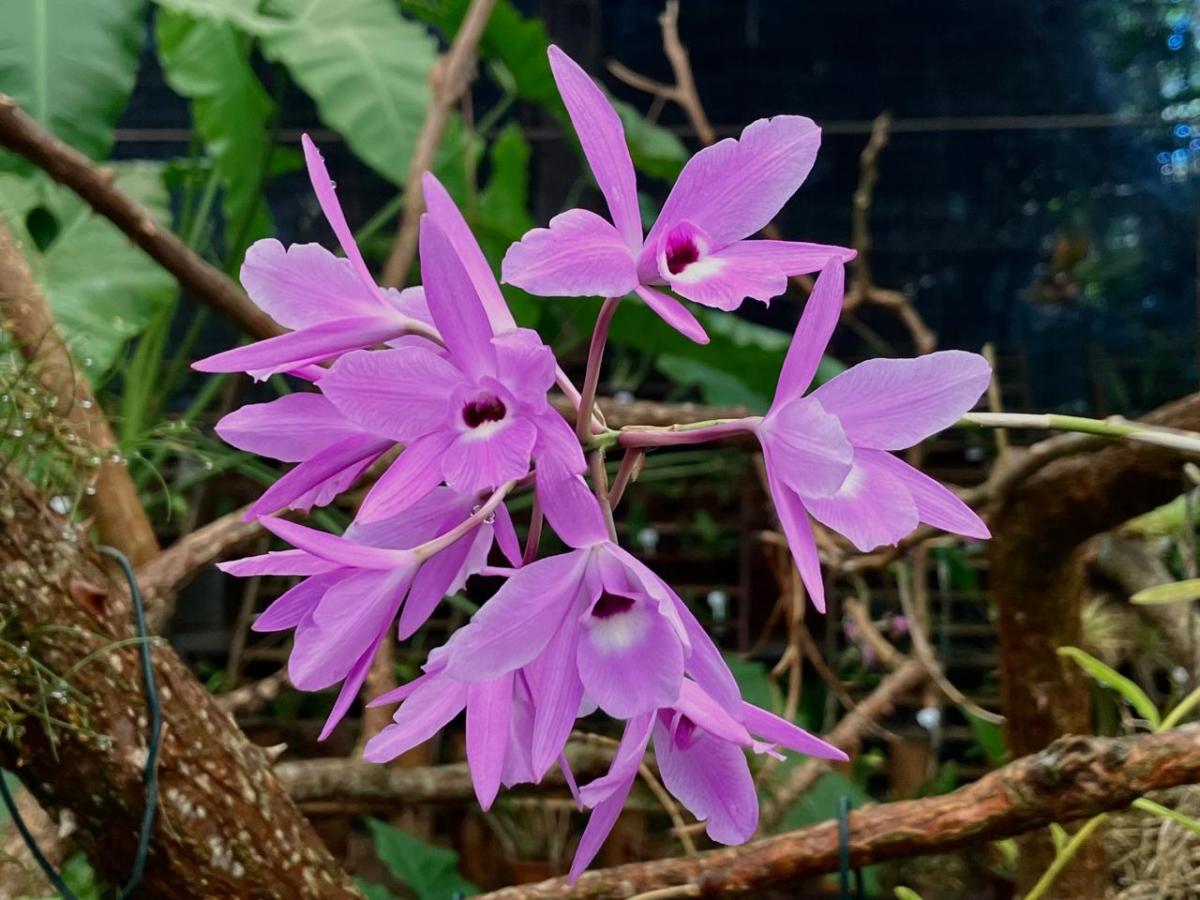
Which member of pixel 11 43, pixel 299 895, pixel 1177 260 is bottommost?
pixel 299 895

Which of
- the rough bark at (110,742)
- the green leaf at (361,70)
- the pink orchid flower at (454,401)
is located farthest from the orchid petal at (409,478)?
the green leaf at (361,70)

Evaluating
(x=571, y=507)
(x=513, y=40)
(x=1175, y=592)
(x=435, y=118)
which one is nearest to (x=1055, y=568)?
(x=1175, y=592)

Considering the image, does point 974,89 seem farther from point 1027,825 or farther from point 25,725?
point 25,725

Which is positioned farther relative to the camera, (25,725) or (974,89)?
(974,89)

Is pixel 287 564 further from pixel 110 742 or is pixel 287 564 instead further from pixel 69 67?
pixel 69 67

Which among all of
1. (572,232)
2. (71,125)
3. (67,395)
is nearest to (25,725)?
(67,395)

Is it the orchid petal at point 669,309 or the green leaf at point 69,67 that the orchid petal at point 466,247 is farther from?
the green leaf at point 69,67

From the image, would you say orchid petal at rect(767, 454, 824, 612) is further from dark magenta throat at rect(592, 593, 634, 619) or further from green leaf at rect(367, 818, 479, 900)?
green leaf at rect(367, 818, 479, 900)
